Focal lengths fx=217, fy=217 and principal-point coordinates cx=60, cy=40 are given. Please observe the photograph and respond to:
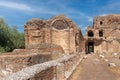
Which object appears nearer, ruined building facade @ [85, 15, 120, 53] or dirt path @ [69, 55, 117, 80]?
dirt path @ [69, 55, 117, 80]

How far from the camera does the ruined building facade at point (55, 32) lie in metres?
41.1

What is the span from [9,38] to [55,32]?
44.2 ft

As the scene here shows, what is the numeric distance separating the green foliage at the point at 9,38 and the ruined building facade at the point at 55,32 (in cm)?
695

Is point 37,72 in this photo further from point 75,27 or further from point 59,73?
point 75,27

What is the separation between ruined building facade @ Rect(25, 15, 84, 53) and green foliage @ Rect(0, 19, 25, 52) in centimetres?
695

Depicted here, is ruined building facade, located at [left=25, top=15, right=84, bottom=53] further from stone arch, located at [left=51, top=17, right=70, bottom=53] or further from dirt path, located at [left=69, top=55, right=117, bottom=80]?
dirt path, located at [left=69, top=55, right=117, bottom=80]

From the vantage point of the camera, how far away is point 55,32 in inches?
1668

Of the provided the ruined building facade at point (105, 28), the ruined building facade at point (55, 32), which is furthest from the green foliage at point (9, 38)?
the ruined building facade at point (105, 28)

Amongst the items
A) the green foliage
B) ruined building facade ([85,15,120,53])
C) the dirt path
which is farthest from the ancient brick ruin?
the green foliage

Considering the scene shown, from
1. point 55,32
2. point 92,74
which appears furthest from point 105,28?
point 92,74

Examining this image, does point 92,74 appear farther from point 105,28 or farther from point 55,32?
point 105,28

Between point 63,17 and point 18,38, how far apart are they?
18679 mm

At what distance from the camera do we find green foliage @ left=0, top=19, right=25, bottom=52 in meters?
46.8

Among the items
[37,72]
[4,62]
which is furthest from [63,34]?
[37,72]
